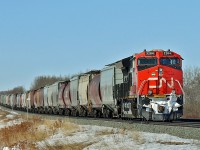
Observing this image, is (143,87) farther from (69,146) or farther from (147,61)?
(69,146)

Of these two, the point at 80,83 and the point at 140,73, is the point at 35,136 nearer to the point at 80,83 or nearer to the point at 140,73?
the point at 140,73

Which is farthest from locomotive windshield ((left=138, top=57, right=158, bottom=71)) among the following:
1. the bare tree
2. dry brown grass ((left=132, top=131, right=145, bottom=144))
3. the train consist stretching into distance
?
the bare tree

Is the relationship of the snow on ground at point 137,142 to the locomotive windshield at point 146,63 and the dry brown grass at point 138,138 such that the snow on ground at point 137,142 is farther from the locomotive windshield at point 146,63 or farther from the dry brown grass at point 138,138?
the locomotive windshield at point 146,63

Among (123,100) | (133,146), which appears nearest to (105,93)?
(123,100)

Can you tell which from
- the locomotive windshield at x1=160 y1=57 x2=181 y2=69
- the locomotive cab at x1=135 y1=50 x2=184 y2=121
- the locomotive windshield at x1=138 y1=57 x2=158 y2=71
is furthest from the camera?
the locomotive windshield at x1=160 y1=57 x2=181 y2=69

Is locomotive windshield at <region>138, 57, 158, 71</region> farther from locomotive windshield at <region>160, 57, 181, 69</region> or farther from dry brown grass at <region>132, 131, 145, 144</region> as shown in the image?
dry brown grass at <region>132, 131, 145, 144</region>

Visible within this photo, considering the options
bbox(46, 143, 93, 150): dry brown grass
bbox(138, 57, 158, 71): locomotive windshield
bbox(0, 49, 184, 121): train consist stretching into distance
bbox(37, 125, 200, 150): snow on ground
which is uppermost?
bbox(138, 57, 158, 71): locomotive windshield

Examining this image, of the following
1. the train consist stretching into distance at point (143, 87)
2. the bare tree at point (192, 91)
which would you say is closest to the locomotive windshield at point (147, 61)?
the train consist stretching into distance at point (143, 87)

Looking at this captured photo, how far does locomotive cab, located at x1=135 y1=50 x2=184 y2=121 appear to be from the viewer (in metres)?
21.6

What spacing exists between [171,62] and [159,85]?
1.64 meters

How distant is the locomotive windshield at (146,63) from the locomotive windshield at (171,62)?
1.23 ft

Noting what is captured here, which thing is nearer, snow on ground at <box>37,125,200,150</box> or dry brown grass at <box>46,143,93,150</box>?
snow on ground at <box>37,125,200,150</box>

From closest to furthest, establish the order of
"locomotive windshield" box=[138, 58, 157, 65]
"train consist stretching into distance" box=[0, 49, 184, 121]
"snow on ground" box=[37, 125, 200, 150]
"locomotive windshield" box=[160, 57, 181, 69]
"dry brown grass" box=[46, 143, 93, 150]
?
1. "snow on ground" box=[37, 125, 200, 150]
2. "dry brown grass" box=[46, 143, 93, 150]
3. "train consist stretching into distance" box=[0, 49, 184, 121]
4. "locomotive windshield" box=[138, 58, 157, 65]
5. "locomotive windshield" box=[160, 57, 181, 69]

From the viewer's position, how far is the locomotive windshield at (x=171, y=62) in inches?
925
